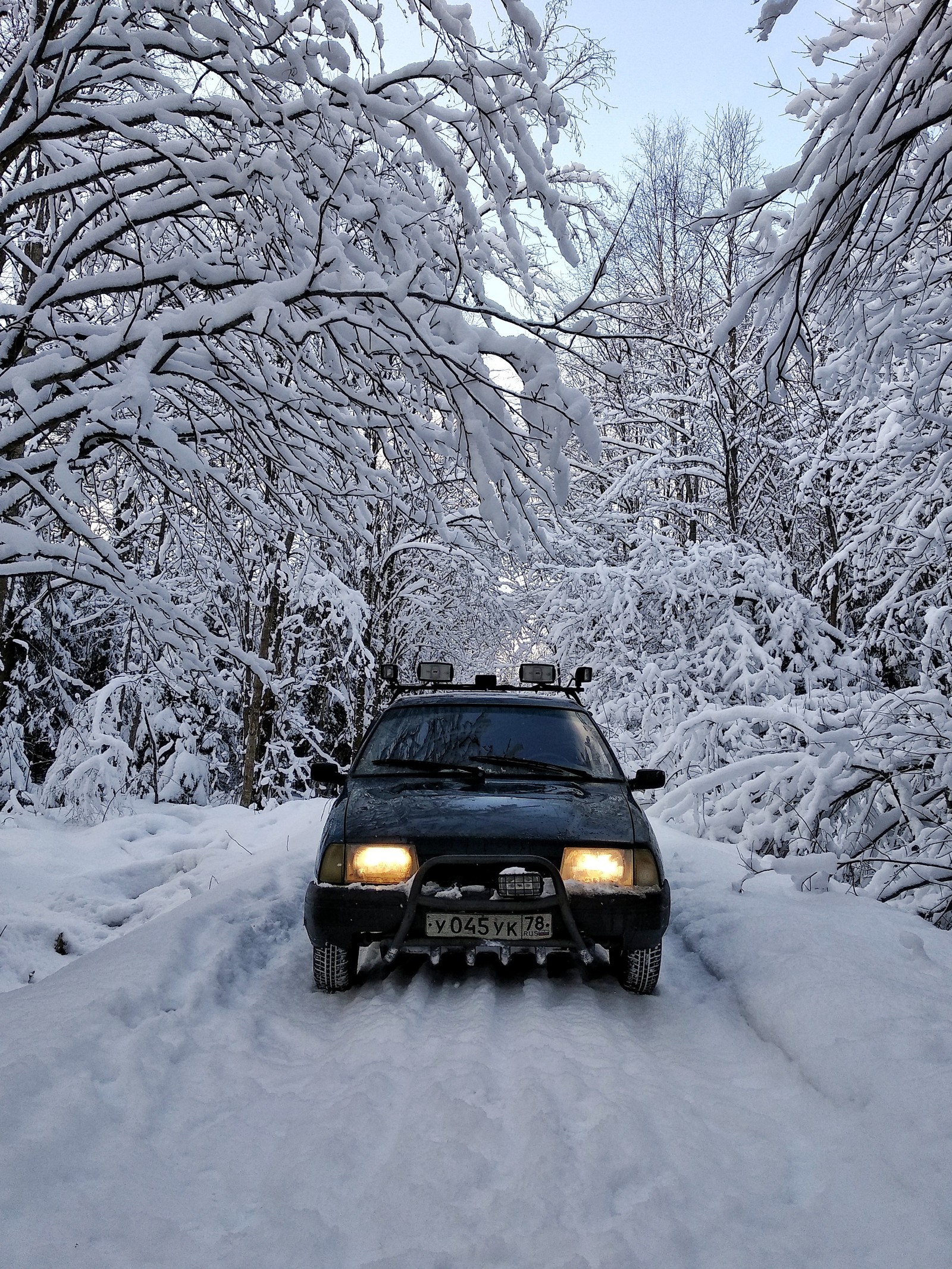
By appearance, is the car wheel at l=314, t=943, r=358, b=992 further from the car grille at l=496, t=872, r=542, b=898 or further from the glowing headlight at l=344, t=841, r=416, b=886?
the car grille at l=496, t=872, r=542, b=898

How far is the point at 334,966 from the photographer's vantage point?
148 inches

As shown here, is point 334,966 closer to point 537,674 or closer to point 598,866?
point 598,866

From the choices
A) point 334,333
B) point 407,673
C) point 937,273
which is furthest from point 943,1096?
point 407,673

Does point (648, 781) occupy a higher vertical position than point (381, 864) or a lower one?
higher

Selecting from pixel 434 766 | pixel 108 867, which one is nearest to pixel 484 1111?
pixel 434 766

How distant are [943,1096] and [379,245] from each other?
4268mm

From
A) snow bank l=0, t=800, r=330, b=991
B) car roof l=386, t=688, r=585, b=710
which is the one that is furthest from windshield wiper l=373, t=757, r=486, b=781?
snow bank l=0, t=800, r=330, b=991

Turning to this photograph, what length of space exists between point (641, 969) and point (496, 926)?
75 centimetres

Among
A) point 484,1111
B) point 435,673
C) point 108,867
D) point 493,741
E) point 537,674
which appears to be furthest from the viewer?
point 108,867

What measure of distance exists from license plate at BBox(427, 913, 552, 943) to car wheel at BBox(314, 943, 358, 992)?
1.59 feet

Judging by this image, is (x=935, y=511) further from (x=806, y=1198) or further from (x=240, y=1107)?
(x=240, y=1107)

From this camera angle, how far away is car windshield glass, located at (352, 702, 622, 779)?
15.3 ft

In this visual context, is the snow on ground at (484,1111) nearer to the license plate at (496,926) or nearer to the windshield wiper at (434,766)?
the license plate at (496,926)

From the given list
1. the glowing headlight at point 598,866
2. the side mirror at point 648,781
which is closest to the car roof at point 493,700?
the side mirror at point 648,781
